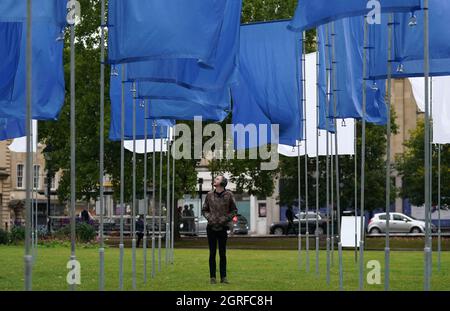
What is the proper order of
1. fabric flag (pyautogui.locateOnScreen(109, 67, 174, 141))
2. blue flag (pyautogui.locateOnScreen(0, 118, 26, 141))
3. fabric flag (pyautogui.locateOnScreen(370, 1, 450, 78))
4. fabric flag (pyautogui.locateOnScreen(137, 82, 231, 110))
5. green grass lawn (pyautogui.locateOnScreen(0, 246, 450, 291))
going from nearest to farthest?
1. fabric flag (pyautogui.locateOnScreen(370, 1, 450, 78))
2. green grass lawn (pyautogui.locateOnScreen(0, 246, 450, 291))
3. fabric flag (pyautogui.locateOnScreen(137, 82, 231, 110))
4. fabric flag (pyautogui.locateOnScreen(109, 67, 174, 141))
5. blue flag (pyautogui.locateOnScreen(0, 118, 26, 141))

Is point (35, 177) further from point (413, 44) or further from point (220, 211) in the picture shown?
point (413, 44)

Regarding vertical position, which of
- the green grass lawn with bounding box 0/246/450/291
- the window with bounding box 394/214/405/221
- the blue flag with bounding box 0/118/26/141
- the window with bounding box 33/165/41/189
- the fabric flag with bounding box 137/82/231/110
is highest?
the fabric flag with bounding box 137/82/231/110

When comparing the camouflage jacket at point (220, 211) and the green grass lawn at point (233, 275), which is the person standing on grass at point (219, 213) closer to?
the camouflage jacket at point (220, 211)

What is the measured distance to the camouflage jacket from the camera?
2369cm

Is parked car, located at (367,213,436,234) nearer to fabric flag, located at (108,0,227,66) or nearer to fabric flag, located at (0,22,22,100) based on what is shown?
fabric flag, located at (0,22,22,100)

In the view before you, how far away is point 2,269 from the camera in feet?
101

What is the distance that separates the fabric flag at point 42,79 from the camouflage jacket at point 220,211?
3.90 metres

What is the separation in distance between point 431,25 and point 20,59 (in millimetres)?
8778

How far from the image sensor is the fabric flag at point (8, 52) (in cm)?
2295

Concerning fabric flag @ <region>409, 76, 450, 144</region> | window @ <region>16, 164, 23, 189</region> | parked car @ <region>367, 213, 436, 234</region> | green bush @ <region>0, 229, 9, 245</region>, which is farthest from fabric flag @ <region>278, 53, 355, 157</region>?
window @ <region>16, 164, 23, 189</region>

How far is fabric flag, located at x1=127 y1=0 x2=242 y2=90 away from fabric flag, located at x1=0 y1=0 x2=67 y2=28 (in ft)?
9.03
